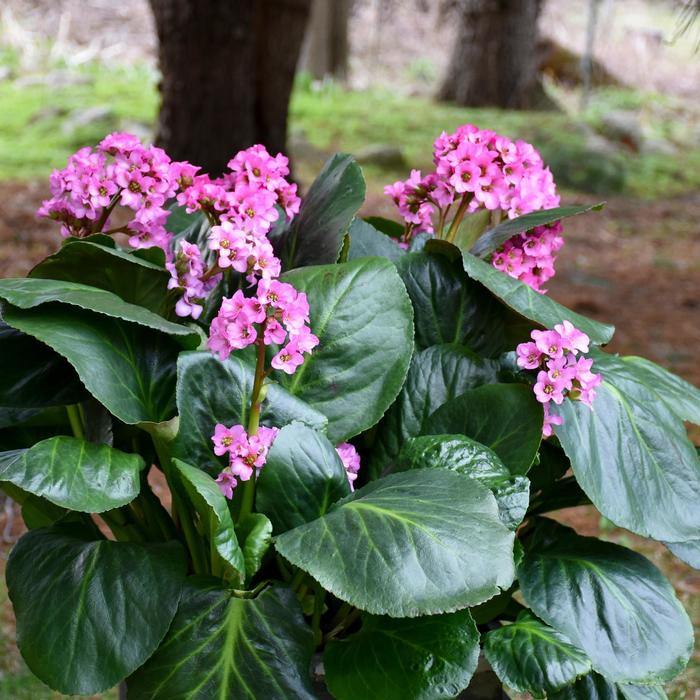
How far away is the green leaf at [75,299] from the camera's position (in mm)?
1108

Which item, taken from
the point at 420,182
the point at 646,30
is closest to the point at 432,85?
the point at 646,30

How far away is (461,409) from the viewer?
1.33 m

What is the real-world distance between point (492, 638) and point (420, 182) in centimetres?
70

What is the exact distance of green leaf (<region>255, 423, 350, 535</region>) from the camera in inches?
46.2

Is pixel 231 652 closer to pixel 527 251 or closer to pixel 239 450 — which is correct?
pixel 239 450

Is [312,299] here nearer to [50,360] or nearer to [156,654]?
[50,360]

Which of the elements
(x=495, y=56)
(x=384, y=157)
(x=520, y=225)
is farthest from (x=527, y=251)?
(x=495, y=56)

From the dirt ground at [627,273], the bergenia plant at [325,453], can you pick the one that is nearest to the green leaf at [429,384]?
the bergenia plant at [325,453]

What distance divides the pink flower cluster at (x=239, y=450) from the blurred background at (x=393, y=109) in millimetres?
922

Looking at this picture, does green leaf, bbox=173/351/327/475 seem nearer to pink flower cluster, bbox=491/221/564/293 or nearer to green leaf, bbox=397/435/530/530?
green leaf, bbox=397/435/530/530

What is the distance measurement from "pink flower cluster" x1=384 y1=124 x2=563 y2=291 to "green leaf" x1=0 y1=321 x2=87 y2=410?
60 centimetres

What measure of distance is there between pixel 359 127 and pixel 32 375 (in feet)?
22.5

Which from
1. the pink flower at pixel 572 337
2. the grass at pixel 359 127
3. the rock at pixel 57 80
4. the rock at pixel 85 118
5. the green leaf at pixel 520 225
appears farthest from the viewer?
the rock at pixel 57 80

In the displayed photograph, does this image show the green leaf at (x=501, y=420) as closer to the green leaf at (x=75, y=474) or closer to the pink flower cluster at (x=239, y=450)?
the pink flower cluster at (x=239, y=450)
